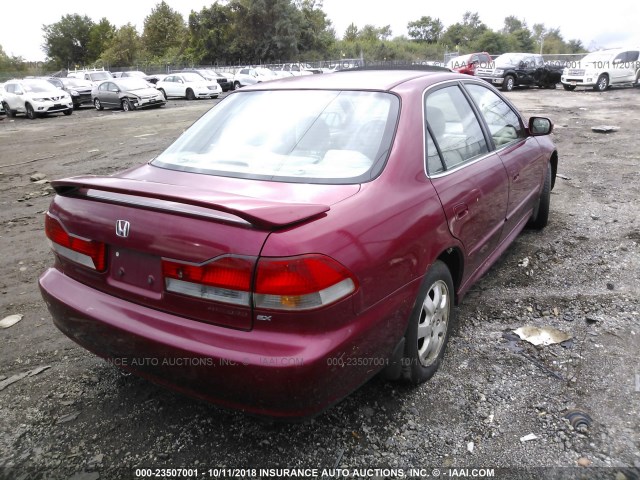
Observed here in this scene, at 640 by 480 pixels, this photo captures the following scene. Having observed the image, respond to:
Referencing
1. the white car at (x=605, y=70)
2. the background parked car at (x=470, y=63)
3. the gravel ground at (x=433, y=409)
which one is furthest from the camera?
the background parked car at (x=470, y=63)

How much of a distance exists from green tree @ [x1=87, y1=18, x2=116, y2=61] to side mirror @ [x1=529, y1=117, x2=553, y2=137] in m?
79.6

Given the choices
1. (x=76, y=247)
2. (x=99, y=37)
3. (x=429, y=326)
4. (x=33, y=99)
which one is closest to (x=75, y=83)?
(x=33, y=99)

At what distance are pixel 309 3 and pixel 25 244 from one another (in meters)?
68.5

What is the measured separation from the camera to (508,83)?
23109 millimetres

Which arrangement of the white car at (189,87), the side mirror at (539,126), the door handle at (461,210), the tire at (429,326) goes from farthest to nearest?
the white car at (189,87), the side mirror at (539,126), the door handle at (461,210), the tire at (429,326)

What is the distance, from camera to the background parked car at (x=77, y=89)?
80.8 feet

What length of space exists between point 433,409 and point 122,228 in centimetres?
174

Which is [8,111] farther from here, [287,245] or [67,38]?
[67,38]

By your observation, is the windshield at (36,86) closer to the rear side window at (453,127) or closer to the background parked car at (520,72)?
the background parked car at (520,72)

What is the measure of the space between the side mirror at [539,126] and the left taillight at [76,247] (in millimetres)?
3458

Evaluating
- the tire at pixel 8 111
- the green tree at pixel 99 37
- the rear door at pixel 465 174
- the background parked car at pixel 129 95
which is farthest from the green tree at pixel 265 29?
the rear door at pixel 465 174

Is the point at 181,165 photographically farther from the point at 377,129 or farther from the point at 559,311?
the point at 559,311

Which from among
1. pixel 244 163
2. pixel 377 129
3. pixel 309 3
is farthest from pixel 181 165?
pixel 309 3

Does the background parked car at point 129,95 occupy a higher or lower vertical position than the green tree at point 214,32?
lower
